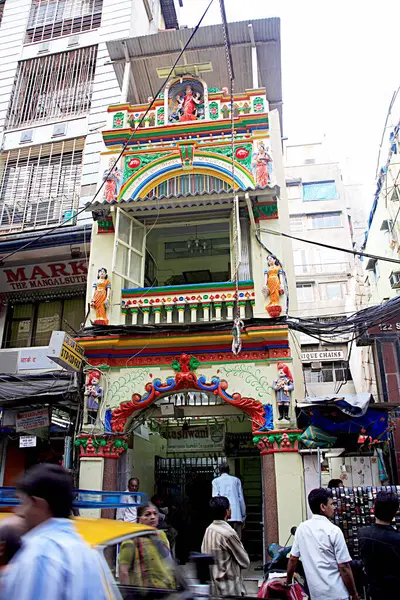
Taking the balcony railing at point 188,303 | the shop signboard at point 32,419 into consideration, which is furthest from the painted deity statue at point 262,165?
the shop signboard at point 32,419

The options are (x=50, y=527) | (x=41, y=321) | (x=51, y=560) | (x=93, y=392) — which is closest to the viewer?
(x=51, y=560)

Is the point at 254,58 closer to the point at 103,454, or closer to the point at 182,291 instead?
the point at 182,291

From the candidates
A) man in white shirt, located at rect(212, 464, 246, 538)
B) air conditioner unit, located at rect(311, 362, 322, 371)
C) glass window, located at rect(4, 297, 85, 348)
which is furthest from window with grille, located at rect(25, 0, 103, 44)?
air conditioner unit, located at rect(311, 362, 322, 371)

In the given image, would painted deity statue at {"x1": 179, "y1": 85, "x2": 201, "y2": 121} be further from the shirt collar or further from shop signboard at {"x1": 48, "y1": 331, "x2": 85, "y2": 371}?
the shirt collar

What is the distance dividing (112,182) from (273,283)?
424 centimetres

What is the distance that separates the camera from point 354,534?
7262mm

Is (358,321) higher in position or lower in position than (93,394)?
higher

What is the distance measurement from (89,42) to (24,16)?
10.7ft

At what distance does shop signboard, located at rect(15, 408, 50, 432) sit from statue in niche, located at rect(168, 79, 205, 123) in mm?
7214

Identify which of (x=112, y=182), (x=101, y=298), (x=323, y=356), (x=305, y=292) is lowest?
(x=101, y=298)

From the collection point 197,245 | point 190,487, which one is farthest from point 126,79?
point 190,487

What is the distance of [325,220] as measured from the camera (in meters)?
30.9

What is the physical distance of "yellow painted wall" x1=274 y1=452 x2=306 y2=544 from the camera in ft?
26.9

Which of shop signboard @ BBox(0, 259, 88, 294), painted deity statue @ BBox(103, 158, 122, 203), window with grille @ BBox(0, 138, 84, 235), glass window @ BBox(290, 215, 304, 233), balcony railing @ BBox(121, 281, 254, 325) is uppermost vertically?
glass window @ BBox(290, 215, 304, 233)
